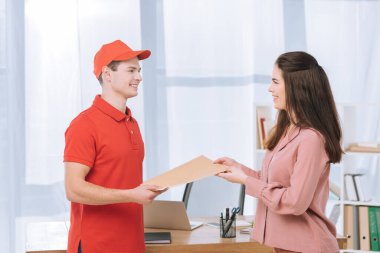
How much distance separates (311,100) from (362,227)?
2233mm

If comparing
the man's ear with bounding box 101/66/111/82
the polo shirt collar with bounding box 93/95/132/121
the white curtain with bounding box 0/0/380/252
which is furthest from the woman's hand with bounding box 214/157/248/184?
the white curtain with bounding box 0/0/380/252

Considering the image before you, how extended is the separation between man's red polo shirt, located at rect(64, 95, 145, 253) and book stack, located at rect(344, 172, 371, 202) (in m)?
2.36

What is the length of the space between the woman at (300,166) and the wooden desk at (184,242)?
0.51 metres

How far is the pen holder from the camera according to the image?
3.20 m

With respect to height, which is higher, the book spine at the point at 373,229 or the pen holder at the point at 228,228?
the pen holder at the point at 228,228

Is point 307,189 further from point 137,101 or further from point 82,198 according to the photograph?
point 137,101

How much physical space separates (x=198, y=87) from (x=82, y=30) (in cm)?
107

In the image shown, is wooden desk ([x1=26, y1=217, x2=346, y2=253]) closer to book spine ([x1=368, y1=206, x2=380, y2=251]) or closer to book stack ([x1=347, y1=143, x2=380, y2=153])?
book spine ([x1=368, y1=206, x2=380, y2=251])

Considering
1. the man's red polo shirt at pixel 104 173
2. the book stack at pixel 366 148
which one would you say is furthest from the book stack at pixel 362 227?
the man's red polo shirt at pixel 104 173

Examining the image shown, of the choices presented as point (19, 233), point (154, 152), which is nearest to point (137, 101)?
point (154, 152)

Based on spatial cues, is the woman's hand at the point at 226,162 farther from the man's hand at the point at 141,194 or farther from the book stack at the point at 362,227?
the book stack at the point at 362,227

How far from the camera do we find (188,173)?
260cm

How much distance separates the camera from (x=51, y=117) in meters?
5.02

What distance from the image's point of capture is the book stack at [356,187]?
14.9ft
